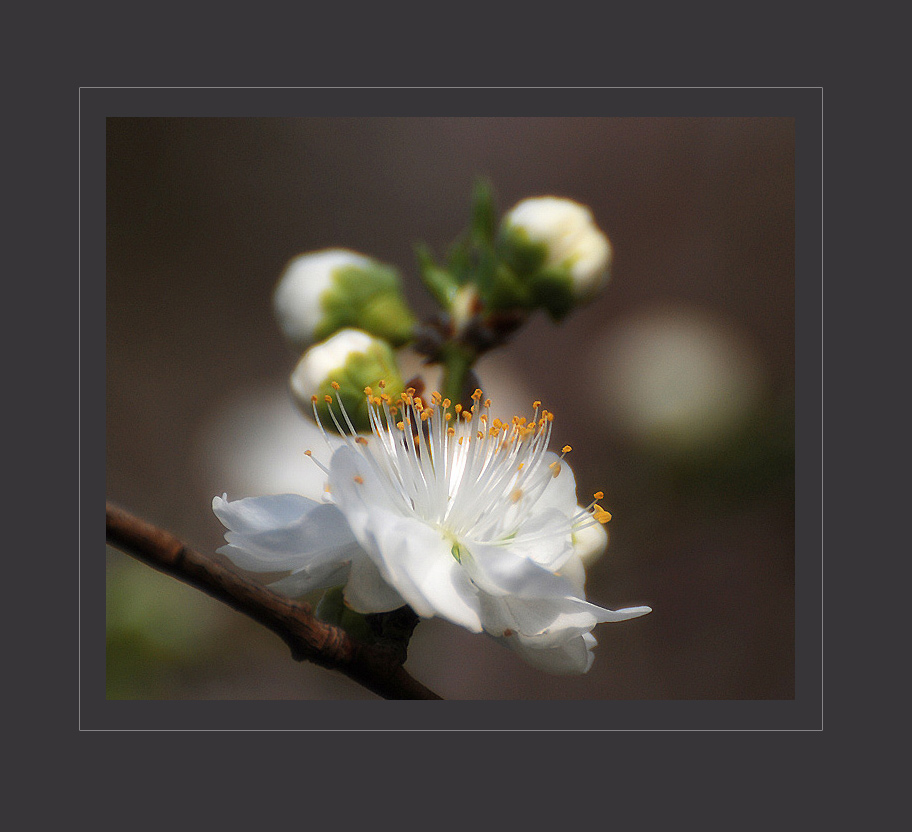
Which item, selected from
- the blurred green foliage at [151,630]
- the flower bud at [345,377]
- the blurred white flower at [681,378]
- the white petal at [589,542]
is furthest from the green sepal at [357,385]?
the blurred white flower at [681,378]

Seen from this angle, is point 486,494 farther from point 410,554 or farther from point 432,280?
point 432,280

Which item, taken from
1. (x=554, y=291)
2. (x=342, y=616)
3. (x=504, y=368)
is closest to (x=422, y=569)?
(x=342, y=616)

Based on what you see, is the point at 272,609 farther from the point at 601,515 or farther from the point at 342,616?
the point at 601,515

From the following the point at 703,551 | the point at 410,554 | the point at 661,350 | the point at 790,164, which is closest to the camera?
the point at 410,554

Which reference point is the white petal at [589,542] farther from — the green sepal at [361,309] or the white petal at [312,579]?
the green sepal at [361,309]

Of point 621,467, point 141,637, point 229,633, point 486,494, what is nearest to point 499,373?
point 621,467

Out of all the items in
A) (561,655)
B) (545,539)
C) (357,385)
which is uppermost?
(357,385)
